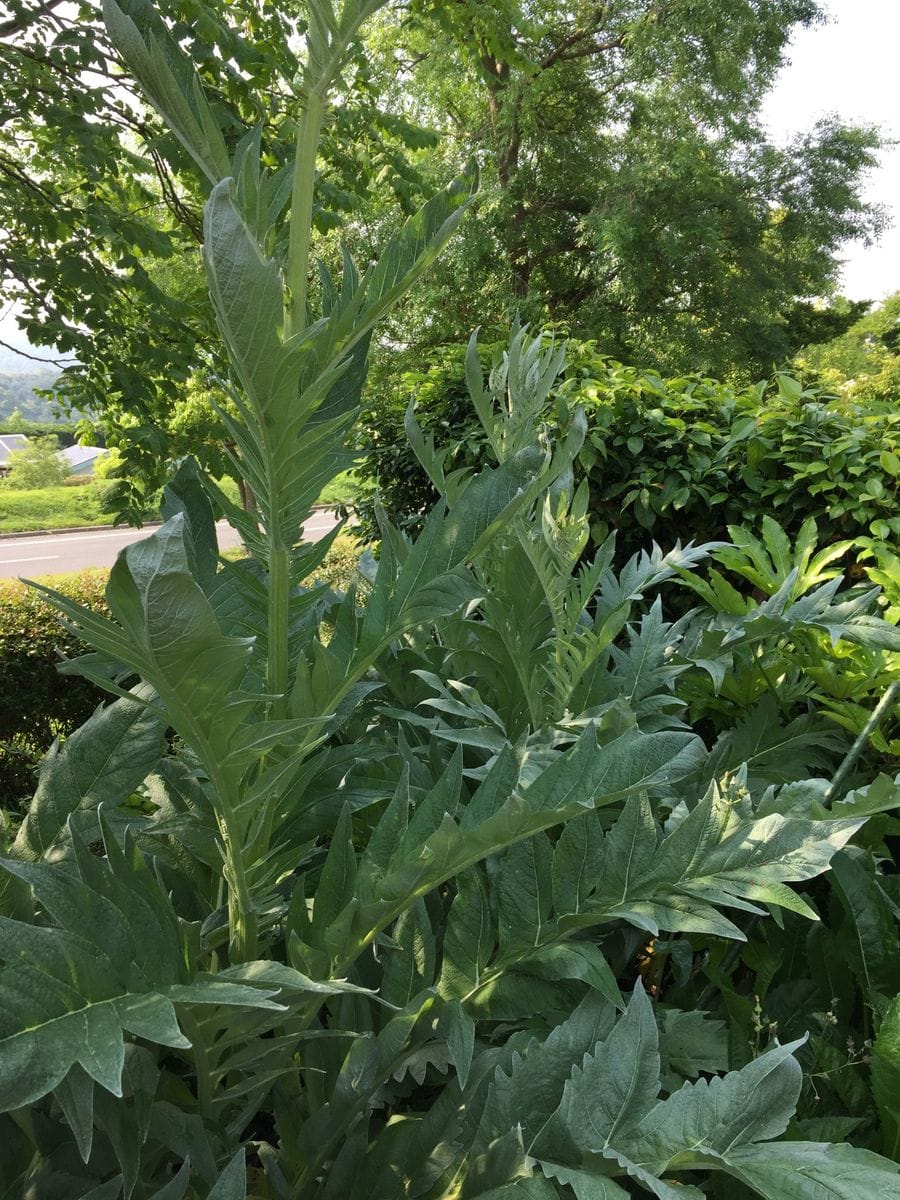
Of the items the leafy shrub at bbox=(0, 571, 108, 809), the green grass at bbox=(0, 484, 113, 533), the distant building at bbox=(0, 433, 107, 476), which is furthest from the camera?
the distant building at bbox=(0, 433, 107, 476)

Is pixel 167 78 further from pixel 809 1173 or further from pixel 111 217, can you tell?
pixel 111 217

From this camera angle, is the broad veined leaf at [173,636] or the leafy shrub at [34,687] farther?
the leafy shrub at [34,687]

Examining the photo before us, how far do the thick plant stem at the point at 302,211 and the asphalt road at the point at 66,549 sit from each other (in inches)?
692

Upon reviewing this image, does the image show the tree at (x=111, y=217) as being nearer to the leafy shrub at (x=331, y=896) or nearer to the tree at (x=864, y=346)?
the leafy shrub at (x=331, y=896)

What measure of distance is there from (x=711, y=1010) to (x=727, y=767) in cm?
49

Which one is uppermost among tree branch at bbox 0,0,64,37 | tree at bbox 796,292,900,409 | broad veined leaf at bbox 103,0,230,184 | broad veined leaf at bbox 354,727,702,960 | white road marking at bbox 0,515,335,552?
tree at bbox 796,292,900,409

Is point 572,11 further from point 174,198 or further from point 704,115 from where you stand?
point 174,198

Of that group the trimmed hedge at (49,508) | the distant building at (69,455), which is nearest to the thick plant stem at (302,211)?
the trimmed hedge at (49,508)

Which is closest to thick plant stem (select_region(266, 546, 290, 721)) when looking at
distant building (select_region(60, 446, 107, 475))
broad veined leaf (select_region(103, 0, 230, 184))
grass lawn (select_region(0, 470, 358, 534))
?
broad veined leaf (select_region(103, 0, 230, 184))

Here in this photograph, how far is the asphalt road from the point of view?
1977 centimetres

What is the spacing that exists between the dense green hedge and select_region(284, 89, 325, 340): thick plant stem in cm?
228

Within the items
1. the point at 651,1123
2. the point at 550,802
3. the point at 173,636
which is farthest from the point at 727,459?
the point at 173,636

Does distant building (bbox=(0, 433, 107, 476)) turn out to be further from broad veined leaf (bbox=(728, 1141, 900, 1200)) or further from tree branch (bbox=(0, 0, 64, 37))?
broad veined leaf (bbox=(728, 1141, 900, 1200))

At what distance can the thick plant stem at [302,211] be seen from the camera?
0.82 meters
